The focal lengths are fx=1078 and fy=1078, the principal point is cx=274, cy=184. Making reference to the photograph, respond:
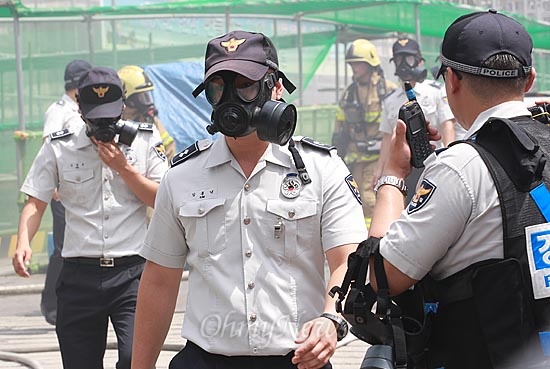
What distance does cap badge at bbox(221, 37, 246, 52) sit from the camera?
372cm

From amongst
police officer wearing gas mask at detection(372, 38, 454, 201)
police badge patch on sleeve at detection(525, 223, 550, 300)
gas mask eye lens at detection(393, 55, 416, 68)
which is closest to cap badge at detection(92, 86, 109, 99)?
police officer wearing gas mask at detection(372, 38, 454, 201)

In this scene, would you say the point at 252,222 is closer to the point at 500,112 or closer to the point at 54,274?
the point at 500,112

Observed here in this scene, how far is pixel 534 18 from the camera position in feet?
46.8

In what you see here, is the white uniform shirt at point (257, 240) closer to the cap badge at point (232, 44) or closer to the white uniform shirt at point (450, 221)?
the cap badge at point (232, 44)

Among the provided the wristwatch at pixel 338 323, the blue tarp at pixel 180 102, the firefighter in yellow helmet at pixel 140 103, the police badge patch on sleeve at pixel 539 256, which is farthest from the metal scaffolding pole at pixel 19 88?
the police badge patch on sleeve at pixel 539 256

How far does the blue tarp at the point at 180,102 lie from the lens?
12.0 meters

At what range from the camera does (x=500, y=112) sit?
304cm

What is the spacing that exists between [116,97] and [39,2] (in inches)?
350

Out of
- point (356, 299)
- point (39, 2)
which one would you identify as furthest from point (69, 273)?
point (39, 2)

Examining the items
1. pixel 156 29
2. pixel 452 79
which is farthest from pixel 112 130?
pixel 156 29

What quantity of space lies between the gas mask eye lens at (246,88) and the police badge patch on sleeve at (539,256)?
118cm

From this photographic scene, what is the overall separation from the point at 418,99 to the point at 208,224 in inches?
231

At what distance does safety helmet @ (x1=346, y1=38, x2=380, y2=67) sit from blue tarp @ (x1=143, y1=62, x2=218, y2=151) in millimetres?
1712

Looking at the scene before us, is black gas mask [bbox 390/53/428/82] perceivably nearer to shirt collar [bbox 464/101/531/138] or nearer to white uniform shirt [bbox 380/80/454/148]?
white uniform shirt [bbox 380/80/454/148]
